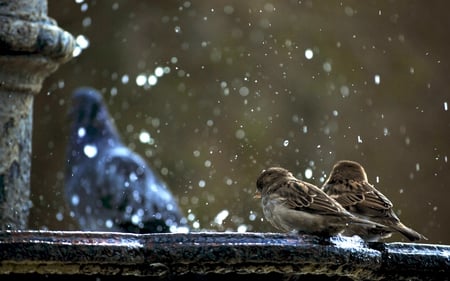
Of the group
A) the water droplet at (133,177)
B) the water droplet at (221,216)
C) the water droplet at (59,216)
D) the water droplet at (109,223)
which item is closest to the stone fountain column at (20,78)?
the water droplet at (109,223)

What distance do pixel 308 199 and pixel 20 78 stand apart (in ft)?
3.26

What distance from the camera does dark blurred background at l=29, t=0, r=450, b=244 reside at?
356 inches

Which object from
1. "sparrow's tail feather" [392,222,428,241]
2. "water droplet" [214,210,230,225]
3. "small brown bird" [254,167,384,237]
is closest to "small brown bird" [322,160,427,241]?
"sparrow's tail feather" [392,222,428,241]

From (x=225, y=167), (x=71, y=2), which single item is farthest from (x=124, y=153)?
(x=71, y=2)

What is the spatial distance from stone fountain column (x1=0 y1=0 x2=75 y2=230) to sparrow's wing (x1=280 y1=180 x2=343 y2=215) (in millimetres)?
836

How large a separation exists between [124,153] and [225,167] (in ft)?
6.77

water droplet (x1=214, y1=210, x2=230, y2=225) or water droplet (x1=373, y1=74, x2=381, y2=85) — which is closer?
water droplet (x1=214, y1=210, x2=230, y2=225)

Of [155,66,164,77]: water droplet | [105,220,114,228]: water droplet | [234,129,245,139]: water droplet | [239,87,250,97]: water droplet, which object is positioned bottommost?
[105,220,114,228]: water droplet

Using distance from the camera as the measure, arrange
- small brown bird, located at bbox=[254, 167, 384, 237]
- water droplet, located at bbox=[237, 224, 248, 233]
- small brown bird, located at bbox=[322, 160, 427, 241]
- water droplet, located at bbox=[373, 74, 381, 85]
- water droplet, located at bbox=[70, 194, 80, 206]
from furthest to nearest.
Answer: water droplet, located at bbox=[373, 74, 381, 85], water droplet, located at bbox=[237, 224, 248, 233], water droplet, located at bbox=[70, 194, 80, 206], small brown bird, located at bbox=[322, 160, 427, 241], small brown bird, located at bbox=[254, 167, 384, 237]

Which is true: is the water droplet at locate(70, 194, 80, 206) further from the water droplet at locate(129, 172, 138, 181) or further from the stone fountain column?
the stone fountain column

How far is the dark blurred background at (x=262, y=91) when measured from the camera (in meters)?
9.03

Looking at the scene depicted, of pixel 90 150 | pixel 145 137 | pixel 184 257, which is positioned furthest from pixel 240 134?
pixel 184 257

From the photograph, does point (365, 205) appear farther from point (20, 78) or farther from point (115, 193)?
point (115, 193)

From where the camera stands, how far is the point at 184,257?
84.7 inches
